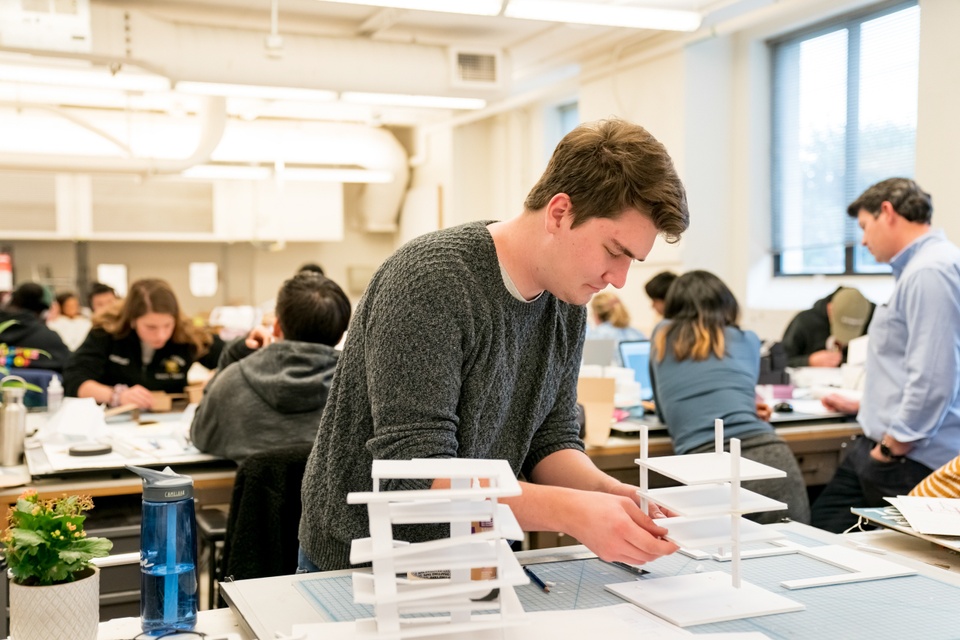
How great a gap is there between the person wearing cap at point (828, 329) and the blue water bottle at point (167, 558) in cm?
429

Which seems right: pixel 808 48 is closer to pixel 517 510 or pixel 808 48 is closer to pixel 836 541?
pixel 836 541

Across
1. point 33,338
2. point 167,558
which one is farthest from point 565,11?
point 167,558

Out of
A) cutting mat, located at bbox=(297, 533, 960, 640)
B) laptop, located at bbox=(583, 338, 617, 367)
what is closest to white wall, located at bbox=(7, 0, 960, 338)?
laptop, located at bbox=(583, 338, 617, 367)

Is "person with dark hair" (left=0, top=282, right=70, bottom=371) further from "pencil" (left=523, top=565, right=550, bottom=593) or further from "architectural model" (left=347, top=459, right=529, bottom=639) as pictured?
"architectural model" (left=347, top=459, right=529, bottom=639)

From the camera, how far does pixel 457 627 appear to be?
44.3 inches

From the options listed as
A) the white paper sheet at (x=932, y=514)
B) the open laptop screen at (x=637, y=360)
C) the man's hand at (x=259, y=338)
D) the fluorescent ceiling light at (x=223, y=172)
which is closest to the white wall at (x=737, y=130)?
the open laptop screen at (x=637, y=360)

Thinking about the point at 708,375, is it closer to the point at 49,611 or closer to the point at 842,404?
the point at 842,404

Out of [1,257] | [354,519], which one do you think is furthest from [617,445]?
[1,257]

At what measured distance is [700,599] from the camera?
4.43ft

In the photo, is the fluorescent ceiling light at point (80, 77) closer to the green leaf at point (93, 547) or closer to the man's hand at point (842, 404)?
the man's hand at point (842, 404)

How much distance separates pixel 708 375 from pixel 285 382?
1425 millimetres

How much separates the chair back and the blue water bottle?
1.06m

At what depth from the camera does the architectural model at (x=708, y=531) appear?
51.4 inches

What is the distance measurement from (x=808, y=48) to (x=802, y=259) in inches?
55.3
